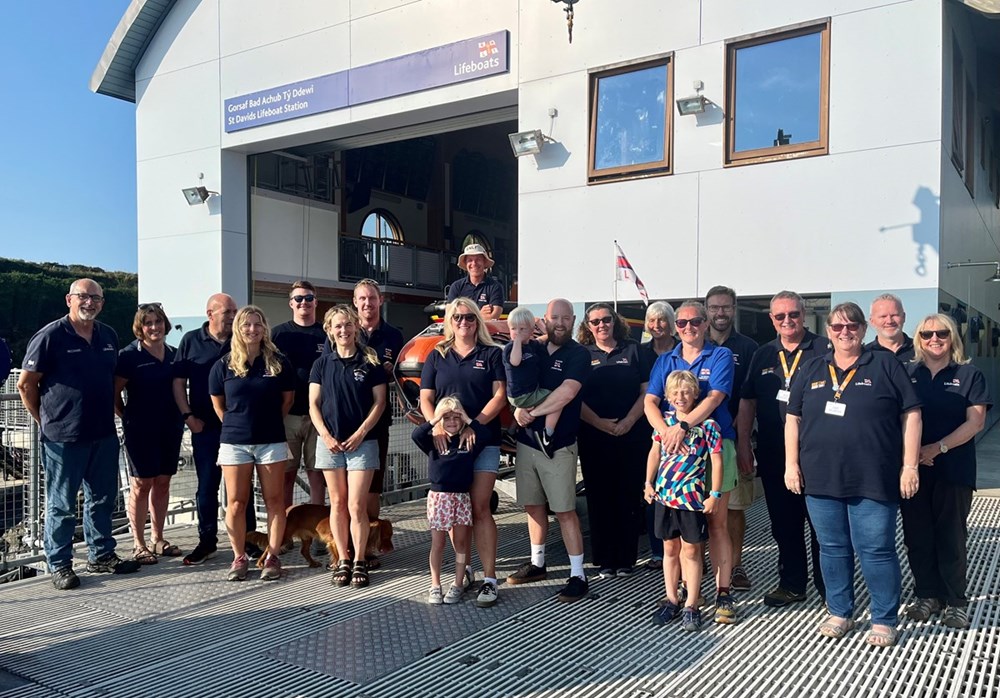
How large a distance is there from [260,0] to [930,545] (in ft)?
38.9

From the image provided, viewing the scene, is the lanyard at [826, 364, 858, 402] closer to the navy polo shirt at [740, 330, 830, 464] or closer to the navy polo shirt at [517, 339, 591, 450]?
the navy polo shirt at [740, 330, 830, 464]

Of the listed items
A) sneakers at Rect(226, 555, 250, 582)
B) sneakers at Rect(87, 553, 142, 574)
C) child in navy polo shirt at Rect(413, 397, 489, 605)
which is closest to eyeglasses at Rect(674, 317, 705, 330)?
child in navy polo shirt at Rect(413, 397, 489, 605)

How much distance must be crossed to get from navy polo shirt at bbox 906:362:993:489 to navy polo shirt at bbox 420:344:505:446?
2.15 meters

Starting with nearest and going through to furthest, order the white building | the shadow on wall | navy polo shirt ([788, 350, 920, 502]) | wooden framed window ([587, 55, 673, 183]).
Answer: navy polo shirt ([788, 350, 920, 502])
the shadow on wall
the white building
wooden framed window ([587, 55, 673, 183])

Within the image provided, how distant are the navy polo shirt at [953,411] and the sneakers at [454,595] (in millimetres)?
2542

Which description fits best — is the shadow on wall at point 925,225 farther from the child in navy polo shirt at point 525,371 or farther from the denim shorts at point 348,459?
the denim shorts at point 348,459

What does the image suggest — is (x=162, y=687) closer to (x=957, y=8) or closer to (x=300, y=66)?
(x=957, y=8)

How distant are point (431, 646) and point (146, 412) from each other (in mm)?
2682

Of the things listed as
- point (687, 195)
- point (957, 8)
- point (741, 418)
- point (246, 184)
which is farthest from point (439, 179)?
point (741, 418)

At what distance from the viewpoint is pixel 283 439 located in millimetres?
4766

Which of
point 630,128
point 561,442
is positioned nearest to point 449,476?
point 561,442

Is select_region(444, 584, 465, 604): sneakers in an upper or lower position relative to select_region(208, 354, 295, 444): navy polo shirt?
lower

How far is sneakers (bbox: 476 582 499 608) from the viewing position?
4164mm

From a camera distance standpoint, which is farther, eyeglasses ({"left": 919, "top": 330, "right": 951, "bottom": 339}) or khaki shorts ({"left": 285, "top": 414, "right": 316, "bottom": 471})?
khaki shorts ({"left": 285, "top": 414, "right": 316, "bottom": 471})
